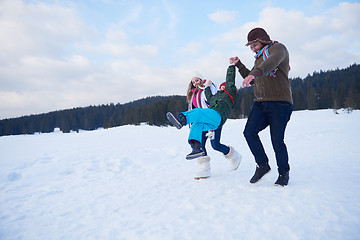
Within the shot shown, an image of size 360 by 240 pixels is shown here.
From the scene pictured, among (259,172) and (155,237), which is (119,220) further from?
(259,172)

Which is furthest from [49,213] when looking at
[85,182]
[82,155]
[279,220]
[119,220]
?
[82,155]

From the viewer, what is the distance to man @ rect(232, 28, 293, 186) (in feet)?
8.23

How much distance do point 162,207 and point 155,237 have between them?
545mm

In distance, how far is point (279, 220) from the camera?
1.62 metres

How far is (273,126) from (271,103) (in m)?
0.31

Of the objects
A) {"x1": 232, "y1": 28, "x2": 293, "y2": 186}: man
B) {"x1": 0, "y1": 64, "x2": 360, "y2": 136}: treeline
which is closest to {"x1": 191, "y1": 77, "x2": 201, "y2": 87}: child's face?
{"x1": 232, "y1": 28, "x2": 293, "y2": 186}: man

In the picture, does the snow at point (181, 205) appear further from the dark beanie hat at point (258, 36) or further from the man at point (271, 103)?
the dark beanie hat at point (258, 36)

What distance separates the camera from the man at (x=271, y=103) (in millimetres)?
2510

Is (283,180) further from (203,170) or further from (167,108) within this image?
(167,108)

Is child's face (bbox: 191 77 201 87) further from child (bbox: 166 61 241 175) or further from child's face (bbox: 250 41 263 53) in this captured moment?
child's face (bbox: 250 41 263 53)

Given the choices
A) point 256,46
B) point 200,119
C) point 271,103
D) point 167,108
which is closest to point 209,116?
point 200,119

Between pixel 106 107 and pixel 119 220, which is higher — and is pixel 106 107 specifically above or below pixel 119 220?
above

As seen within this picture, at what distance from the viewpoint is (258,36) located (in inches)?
106

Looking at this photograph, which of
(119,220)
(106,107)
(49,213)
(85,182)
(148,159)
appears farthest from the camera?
(106,107)
